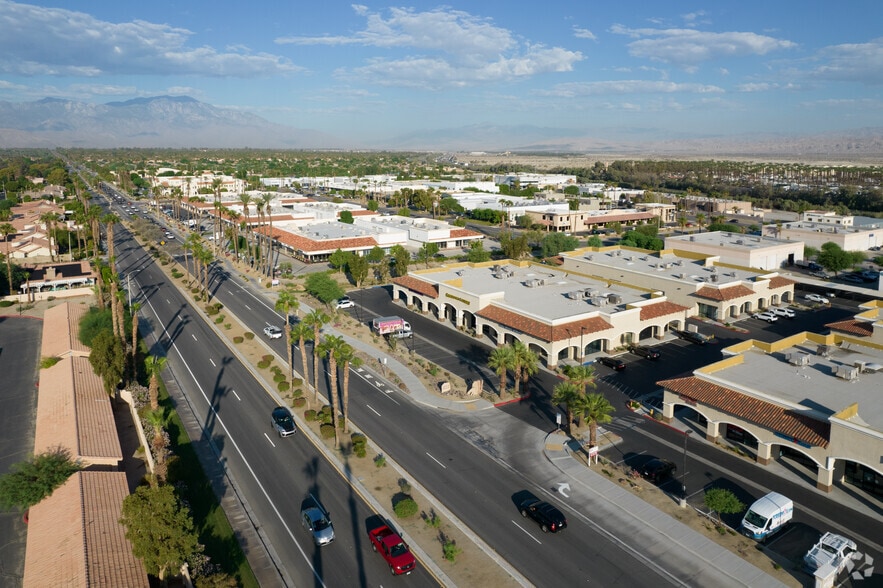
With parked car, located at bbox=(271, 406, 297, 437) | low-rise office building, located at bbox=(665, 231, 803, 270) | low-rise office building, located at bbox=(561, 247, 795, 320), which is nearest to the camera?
parked car, located at bbox=(271, 406, 297, 437)

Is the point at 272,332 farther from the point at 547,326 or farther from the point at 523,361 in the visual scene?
the point at 523,361

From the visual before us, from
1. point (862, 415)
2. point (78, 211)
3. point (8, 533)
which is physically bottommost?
point (8, 533)

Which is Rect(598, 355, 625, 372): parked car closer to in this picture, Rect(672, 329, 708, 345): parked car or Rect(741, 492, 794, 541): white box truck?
Rect(672, 329, 708, 345): parked car

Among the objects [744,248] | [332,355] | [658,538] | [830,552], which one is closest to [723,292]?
[744,248]

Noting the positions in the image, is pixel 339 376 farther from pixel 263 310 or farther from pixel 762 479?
pixel 762 479

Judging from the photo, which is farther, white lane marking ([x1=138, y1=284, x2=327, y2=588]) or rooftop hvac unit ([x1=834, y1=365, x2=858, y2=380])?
rooftop hvac unit ([x1=834, y1=365, x2=858, y2=380])

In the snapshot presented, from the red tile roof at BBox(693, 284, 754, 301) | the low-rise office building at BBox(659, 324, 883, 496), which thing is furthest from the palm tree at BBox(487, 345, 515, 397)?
the red tile roof at BBox(693, 284, 754, 301)

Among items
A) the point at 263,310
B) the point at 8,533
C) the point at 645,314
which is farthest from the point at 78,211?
the point at 645,314
